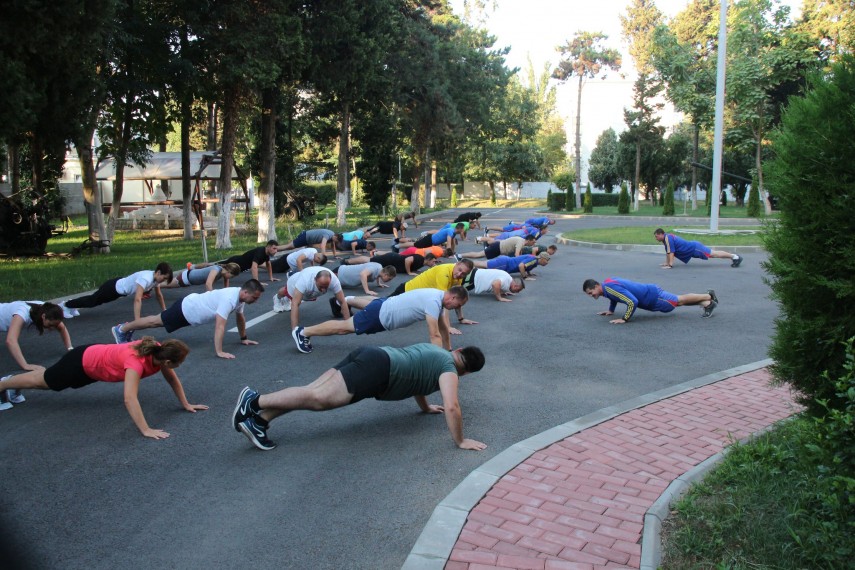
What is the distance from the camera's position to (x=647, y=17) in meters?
71.6

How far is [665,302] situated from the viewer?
11328 millimetres

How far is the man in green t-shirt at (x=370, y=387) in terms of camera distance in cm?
574

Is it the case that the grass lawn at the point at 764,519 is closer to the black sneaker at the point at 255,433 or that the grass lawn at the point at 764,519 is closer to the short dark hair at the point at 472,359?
the short dark hair at the point at 472,359

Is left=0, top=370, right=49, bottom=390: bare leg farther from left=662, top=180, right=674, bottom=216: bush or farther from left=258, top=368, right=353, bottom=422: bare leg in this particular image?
left=662, top=180, right=674, bottom=216: bush

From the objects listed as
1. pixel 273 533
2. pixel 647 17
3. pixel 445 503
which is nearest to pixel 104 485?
pixel 273 533

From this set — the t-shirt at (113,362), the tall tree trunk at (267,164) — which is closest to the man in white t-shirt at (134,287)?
the t-shirt at (113,362)

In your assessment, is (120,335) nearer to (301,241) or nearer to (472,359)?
(472,359)

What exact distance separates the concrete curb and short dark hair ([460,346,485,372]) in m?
0.73

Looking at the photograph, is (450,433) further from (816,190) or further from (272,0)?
(272,0)

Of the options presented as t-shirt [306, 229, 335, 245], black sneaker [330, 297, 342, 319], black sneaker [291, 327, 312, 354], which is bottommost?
black sneaker [291, 327, 312, 354]

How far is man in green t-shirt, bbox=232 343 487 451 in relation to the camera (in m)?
5.74

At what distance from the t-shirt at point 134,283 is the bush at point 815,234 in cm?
930

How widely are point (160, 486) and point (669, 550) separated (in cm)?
357

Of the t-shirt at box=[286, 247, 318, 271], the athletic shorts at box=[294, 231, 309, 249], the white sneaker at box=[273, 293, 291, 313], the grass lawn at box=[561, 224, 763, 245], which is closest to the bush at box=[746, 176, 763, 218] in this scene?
the grass lawn at box=[561, 224, 763, 245]
